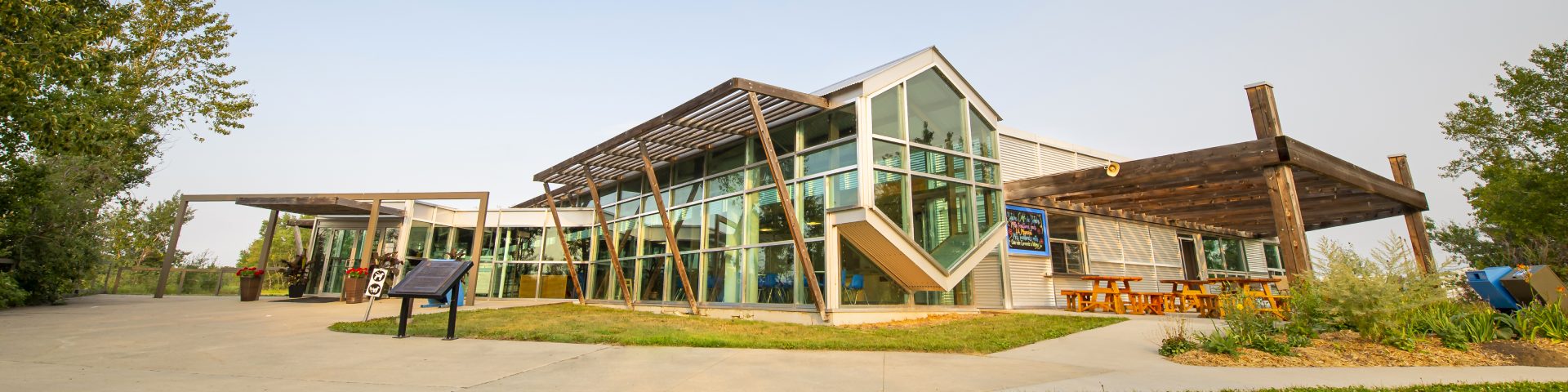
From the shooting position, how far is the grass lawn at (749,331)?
7.21 metres

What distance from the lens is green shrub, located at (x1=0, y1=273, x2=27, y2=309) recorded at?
35.5 ft

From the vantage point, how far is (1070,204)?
15359mm

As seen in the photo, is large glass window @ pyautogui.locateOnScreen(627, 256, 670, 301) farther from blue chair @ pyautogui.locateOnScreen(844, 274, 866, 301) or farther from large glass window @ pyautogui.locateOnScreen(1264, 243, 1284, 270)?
large glass window @ pyautogui.locateOnScreen(1264, 243, 1284, 270)

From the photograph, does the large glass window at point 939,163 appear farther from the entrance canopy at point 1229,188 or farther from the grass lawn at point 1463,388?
the grass lawn at point 1463,388

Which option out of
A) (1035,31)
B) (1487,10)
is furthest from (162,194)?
(1487,10)

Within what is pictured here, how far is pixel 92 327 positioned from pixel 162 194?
4150 centimetres

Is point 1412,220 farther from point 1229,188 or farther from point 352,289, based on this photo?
point 352,289

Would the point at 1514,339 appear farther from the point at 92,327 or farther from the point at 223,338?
the point at 92,327

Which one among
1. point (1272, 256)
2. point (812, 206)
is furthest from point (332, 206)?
point (1272, 256)

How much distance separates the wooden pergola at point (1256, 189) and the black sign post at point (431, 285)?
10.8 meters

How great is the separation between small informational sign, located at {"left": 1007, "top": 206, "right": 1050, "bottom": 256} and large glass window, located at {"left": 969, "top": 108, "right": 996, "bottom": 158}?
1718mm

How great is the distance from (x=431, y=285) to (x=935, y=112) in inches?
369

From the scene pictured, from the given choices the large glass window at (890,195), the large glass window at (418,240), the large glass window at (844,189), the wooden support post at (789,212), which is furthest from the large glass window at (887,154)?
the large glass window at (418,240)

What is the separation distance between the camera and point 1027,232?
14406mm
